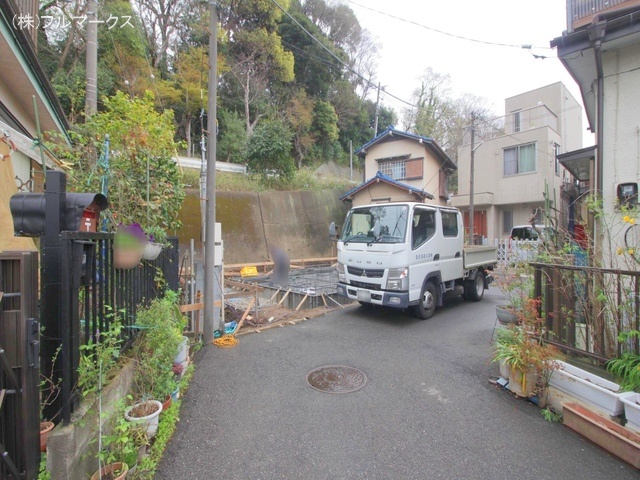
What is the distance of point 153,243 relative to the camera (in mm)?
3367

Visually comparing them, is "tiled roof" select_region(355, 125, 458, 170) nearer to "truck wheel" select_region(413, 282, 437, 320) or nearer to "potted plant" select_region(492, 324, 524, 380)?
"truck wheel" select_region(413, 282, 437, 320)

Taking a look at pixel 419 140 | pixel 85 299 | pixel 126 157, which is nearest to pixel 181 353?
pixel 85 299

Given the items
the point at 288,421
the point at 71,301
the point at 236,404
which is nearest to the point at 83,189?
the point at 71,301

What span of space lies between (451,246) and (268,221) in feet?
29.7

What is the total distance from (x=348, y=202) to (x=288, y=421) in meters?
15.1

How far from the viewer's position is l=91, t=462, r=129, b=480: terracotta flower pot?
2.09 meters

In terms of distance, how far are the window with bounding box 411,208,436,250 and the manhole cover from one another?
2.75 m

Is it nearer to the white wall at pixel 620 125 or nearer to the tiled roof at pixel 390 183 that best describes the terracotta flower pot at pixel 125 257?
the white wall at pixel 620 125

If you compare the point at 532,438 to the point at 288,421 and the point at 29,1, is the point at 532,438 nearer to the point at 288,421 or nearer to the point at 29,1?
the point at 288,421

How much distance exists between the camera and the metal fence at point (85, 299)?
6.52 feet

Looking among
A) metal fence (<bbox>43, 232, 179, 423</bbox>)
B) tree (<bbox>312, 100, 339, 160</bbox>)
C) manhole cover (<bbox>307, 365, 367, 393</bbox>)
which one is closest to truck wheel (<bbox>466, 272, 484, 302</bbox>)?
manhole cover (<bbox>307, 365, 367, 393</bbox>)

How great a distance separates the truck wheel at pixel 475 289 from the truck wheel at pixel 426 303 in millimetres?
1916

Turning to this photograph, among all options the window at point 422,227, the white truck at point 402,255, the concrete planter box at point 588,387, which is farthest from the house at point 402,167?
the concrete planter box at point 588,387

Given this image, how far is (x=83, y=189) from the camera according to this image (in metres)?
3.47
